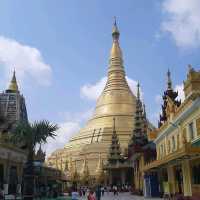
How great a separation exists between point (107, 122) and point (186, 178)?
57.3 m

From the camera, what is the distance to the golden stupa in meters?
77.3

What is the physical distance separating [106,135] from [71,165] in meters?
9.97

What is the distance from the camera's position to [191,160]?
23750 mm

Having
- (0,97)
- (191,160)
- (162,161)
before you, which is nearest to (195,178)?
(191,160)

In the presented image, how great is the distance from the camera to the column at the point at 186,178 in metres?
24.2

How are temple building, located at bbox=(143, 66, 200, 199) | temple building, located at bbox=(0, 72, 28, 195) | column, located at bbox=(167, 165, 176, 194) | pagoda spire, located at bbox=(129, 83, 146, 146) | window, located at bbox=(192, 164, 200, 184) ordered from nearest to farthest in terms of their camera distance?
temple building, located at bbox=(143, 66, 200, 199) < window, located at bbox=(192, 164, 200, 184) < column, located at bbox=(167, 165, 176, 194) < temple building, located at bbox=(0, 72, 28, 195) < pagoda spire, located at bbox=(129, 83, 146, 146)

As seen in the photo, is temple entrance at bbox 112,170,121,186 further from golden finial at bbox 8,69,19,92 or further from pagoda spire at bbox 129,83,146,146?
golden finial at bbox 8,69,19,92

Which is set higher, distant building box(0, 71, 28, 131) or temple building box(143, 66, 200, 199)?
distant building box(0, 71, 28, 131)

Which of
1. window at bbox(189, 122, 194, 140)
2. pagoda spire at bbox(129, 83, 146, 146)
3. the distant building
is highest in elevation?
the distant building

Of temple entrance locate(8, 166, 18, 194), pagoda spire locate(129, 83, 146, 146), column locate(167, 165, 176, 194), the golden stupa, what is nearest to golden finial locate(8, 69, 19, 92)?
the golden stupa

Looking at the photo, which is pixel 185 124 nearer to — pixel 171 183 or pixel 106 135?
pixel 171 183

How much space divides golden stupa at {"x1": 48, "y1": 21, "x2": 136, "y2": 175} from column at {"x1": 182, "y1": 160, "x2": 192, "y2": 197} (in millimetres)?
50217

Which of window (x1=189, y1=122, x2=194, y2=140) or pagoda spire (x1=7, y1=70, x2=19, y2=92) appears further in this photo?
pagoda spire (x1=7, y1=70, x2=19, y2=92)

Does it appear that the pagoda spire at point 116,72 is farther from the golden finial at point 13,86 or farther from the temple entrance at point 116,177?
the temple entrance at point 116,177
